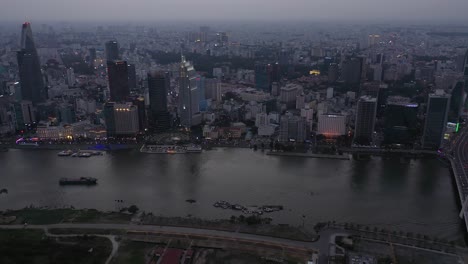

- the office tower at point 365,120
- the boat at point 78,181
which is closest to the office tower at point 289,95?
the office tower at point 365,120

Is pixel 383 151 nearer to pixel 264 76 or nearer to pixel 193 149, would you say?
pixel 193 149

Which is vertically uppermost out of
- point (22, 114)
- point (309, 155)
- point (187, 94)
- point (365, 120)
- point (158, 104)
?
point (187, 94)

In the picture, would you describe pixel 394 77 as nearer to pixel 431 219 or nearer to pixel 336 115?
pixel 336 115

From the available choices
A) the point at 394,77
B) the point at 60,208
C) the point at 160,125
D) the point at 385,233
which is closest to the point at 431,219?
the point at 385,233

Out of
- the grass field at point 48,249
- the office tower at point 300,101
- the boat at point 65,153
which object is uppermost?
the office tower at point 300,101

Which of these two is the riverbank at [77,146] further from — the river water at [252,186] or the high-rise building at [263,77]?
the high-rise building at [263,77]

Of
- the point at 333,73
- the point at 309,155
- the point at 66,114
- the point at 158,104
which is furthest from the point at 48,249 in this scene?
the point at 333,73
